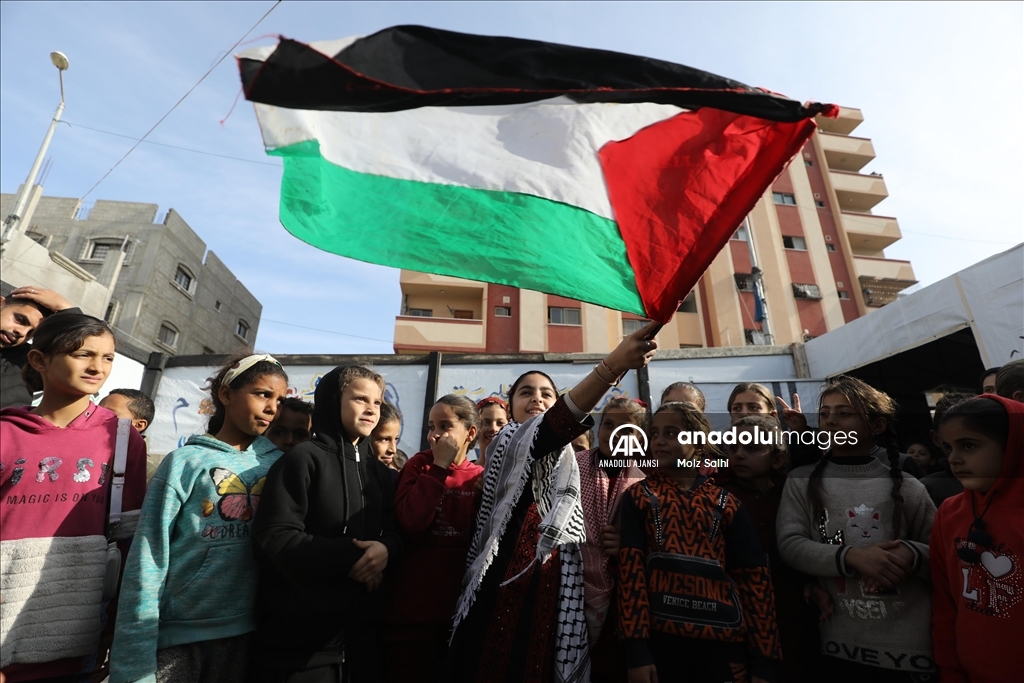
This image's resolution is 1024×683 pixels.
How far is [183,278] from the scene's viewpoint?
2389 centimetres

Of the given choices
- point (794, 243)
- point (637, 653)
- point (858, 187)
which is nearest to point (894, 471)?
point (637, 653)

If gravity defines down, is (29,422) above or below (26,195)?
below

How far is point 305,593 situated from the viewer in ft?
5.94

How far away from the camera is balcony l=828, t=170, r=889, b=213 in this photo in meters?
24.7

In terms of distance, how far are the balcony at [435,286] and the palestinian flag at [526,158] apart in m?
18.4

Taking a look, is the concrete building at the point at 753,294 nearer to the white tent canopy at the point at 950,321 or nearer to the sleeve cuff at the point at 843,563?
the white tent canopy at the point at 950,321

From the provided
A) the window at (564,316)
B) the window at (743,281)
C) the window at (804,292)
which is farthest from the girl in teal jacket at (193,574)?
the window at (804,292)

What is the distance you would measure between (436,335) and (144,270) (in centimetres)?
1265

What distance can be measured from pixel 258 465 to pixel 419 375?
254 inches

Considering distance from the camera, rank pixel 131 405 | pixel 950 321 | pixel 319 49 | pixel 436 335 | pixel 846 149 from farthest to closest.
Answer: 1. pixel 846 149
2. pixel 436 335
3. pixel 950 321
4. pixel 131 405
5. pixel 319 49

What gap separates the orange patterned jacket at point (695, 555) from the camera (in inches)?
78.4

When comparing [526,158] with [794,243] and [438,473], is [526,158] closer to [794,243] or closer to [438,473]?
[438,473]

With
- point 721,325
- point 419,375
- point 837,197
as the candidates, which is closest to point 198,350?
point 419,375

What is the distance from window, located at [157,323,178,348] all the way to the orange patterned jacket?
24.4 meters
